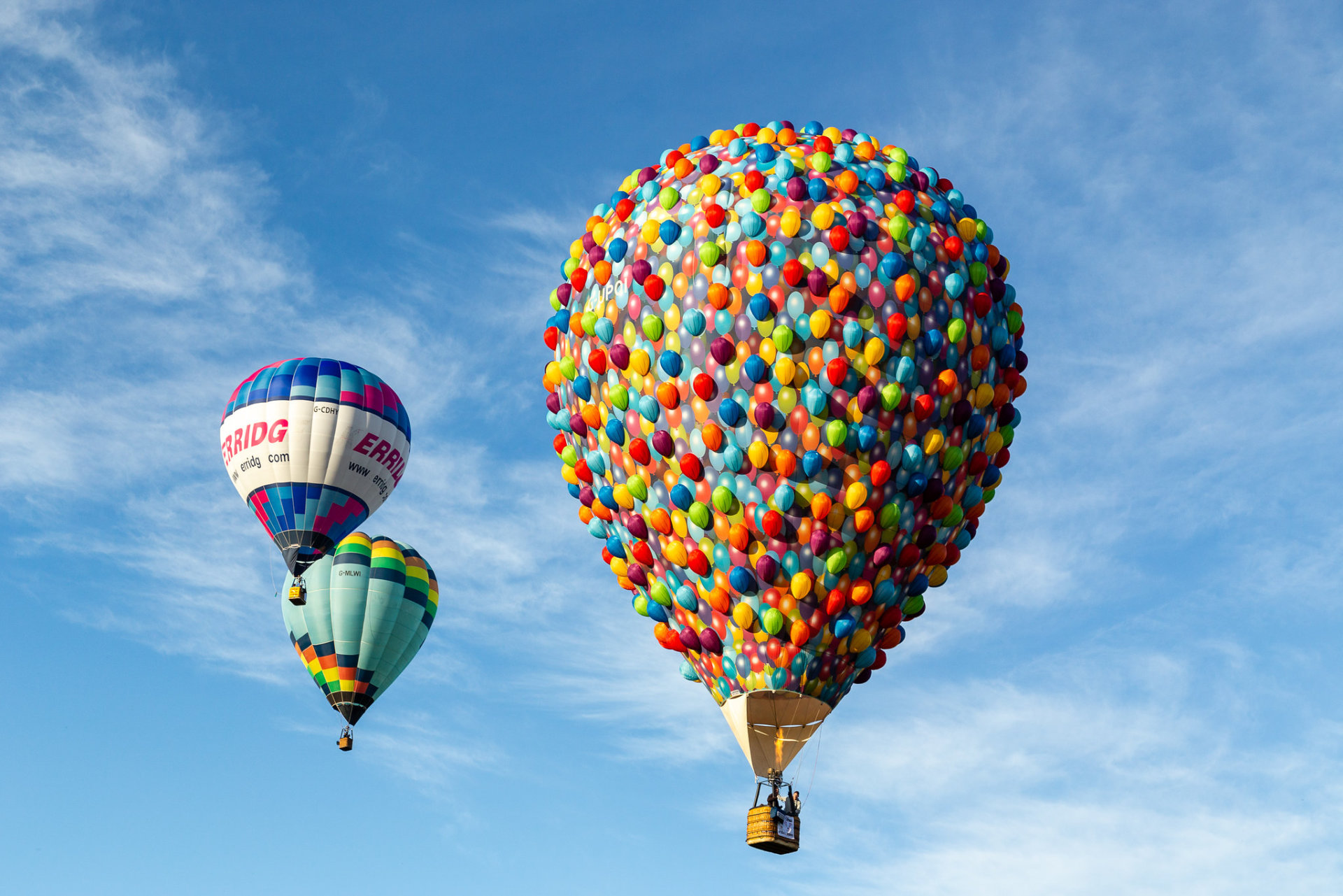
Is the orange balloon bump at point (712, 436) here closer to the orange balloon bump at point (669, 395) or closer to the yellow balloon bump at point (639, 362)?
the orange balloon bump at point (669, 395)

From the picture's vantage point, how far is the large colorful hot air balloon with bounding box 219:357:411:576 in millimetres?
32312

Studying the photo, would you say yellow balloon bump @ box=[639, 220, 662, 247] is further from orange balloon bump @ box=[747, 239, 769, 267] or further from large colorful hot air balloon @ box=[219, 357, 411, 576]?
large colorful hot air balloon @ box=[219, 357, 411, 576]

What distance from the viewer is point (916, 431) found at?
21.7 m

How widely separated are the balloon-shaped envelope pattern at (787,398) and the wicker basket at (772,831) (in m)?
0.71

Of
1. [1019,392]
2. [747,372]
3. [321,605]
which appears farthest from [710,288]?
[321,605]

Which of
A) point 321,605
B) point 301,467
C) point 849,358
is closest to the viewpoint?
point 849,358

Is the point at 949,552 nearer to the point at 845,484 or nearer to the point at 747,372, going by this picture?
the point at 845,484

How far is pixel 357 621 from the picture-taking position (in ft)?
119

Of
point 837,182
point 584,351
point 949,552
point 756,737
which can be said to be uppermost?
point 837,182

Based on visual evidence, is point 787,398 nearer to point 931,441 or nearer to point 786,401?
point 786,401

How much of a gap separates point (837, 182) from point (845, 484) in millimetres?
3897

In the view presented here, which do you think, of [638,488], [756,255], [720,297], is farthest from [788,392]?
[638,488]

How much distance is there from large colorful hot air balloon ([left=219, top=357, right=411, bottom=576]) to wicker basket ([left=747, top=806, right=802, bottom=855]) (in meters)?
13.5

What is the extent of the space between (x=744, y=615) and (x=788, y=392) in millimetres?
2878
